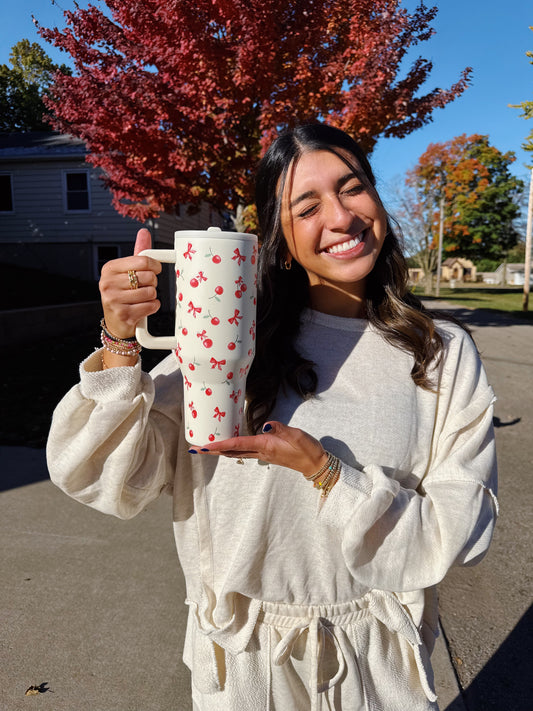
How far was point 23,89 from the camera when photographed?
29.7 metres

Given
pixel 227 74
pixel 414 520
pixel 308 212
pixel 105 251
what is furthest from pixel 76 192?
pixel 414 520

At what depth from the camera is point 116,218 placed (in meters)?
16.4

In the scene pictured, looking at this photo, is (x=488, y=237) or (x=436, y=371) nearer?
(x=436, y=371)

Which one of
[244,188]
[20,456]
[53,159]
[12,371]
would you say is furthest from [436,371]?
[53,159]

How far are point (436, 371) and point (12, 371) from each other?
786 cm

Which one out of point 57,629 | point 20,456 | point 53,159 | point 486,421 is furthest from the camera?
point 53,159

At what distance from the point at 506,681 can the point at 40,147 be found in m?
18.3

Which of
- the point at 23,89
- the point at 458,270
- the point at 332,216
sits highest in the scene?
the point at 23,89

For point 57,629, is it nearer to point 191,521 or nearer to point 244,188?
point 191,521

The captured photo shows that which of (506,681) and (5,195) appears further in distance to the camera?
(5,195)

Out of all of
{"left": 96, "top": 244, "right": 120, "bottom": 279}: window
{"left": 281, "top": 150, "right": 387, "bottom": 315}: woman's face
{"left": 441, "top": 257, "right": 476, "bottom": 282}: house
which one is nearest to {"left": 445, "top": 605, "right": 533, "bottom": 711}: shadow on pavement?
{"left": 281, "top": 150, "right": 387, "bottom": 315}: woman's face

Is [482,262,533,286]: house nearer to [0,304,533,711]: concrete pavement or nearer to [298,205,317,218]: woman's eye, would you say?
[0,304,533,711]: concrete pavement

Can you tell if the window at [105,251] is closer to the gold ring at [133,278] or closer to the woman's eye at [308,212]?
the woman's eye at [308,212]

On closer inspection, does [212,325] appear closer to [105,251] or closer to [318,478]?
[318,478]
